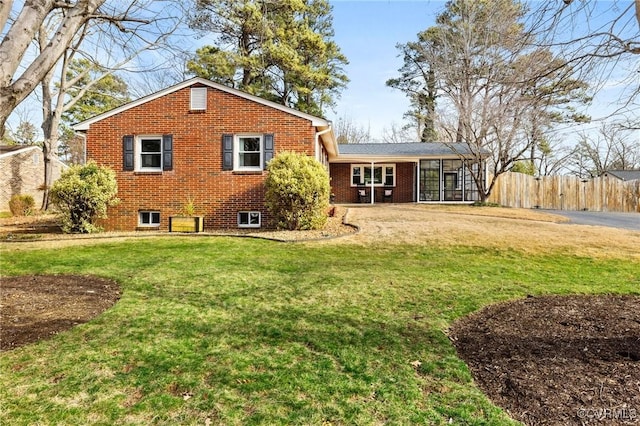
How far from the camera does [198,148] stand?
12.2 metres

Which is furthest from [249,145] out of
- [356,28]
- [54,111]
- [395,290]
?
[54,111]

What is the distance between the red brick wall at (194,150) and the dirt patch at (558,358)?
8.76 metres

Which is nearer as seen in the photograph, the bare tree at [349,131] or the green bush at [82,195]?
the green bush at [82,195]

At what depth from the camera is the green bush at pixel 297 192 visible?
33.9 ft

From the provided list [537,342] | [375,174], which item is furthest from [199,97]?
[375,174]

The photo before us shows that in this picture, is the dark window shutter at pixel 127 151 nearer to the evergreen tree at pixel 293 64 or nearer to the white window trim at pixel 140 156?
the white window trim at pixel 140 156

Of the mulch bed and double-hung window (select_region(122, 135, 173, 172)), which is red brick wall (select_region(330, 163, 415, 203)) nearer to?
double-hung window (select_region(122, 135, 173, 172))

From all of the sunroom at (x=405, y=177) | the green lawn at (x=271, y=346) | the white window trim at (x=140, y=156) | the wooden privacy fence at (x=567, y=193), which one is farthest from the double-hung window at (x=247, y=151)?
the wooden privacy fence at (x=567, y=193)

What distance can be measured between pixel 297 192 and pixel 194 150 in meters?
4.16

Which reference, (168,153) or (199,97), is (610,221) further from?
(168,153)

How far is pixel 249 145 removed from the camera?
40.3ft

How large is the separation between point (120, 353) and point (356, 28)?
15.8 feet

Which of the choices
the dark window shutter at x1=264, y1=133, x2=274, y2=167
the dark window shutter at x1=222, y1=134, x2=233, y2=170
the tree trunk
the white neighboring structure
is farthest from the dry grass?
the white neighboring structure

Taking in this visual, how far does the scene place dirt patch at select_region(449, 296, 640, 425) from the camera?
92.4 inches
